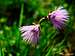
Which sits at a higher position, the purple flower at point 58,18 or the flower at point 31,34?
the purple flower at point 58,18

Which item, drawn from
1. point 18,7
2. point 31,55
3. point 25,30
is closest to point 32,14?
point 18,7

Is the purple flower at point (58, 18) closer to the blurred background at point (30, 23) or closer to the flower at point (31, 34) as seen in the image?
the flower at point (31, 34)

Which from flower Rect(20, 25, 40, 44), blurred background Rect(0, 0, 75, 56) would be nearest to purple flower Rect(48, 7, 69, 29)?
flower Rect(20, 25, 40, 44)

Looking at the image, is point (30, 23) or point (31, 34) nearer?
point (31, 34)

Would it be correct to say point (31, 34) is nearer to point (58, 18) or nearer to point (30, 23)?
point (58, 18)

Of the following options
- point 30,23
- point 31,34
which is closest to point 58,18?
point 31,34

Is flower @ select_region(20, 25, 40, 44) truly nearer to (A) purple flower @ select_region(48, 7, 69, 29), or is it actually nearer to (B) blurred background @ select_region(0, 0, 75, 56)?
(A) purple flower @ select_region(48, 7, 69, 29)

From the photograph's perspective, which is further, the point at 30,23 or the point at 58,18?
the point at 30,23

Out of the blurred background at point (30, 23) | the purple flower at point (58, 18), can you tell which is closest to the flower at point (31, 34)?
the purple flower at point (58, 18)

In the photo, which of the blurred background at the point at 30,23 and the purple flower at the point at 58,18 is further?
the blurred background at the point at 30,23
